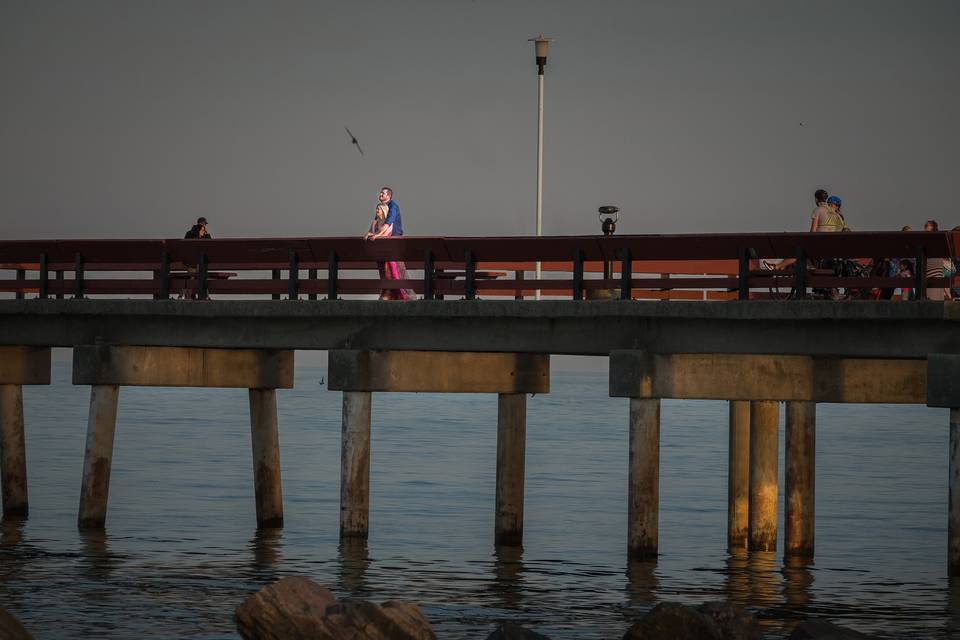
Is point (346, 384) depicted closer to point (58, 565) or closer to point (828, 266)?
point (58, 565)

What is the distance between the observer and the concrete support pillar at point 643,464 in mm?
24875

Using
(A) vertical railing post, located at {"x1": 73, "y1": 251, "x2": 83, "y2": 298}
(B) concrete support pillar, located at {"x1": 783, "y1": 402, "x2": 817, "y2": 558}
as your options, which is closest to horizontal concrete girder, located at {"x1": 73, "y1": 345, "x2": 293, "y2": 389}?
(A) vertical railing post, located at {"x1": 73, "y1": 251, "x2": 83, "y2": 298}

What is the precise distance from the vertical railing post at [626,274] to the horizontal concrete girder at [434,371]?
3.46 metres

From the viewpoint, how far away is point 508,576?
2655 centimetres

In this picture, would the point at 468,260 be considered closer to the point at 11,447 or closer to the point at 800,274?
the point at 800,274

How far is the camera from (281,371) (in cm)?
3077

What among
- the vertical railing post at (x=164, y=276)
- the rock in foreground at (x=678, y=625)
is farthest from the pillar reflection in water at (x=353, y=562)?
the rock in foreground at (x=678, y=625)

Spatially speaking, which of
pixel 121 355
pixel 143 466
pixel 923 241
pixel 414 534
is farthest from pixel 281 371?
pixel 143 466

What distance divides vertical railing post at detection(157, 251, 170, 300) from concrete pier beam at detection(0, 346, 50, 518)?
139 inches

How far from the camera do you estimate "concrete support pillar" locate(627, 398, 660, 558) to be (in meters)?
24.9

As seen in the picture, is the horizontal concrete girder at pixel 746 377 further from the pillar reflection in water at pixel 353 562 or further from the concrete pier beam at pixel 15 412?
the concrete pier beam at pixel 15 412

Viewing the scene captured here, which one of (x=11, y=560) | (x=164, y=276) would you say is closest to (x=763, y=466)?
(x=164, y=276)

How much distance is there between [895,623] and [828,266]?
707 cm

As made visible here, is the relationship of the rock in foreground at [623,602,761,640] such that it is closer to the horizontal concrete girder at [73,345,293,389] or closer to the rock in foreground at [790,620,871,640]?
the rock in foreground at [790,620,871,640]
